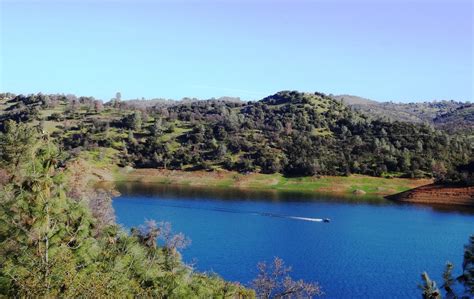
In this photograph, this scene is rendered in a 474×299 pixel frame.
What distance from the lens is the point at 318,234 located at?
94438 mm

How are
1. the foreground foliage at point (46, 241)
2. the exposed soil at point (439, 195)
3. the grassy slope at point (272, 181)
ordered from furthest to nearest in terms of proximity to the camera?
1. the grassy slope at point (272, 181)
2. the exposed soil at point (439, 195)
3. the foreground foliage at point (46, 241)

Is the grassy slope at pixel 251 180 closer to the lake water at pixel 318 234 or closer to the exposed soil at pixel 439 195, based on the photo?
the exposed soil at pixel 439 195

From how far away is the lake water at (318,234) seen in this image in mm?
65625

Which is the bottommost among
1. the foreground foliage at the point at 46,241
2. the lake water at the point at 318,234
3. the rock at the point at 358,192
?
the lake water at the point at 318,234

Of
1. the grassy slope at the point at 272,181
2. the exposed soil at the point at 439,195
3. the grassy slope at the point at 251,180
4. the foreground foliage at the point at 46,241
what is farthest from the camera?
the grassy slope at the point at 251,180

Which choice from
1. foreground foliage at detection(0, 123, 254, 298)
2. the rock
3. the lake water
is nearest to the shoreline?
the rock

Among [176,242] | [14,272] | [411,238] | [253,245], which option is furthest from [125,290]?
[411,238]

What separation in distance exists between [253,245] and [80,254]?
65.0 meters

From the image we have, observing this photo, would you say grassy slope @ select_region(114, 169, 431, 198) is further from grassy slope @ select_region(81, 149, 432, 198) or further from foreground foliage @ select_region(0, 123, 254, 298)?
foreground foliage @ select_region(0, 123, 254, 298)

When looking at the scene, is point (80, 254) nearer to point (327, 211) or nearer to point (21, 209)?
point (21, 209)

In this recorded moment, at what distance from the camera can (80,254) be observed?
18.9m

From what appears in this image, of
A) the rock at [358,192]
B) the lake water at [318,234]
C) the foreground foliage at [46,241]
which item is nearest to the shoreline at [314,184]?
the rock at [358,192]

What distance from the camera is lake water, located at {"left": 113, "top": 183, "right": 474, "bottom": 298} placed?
65.6m

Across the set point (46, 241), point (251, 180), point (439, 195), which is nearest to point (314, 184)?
point (251, 180)
